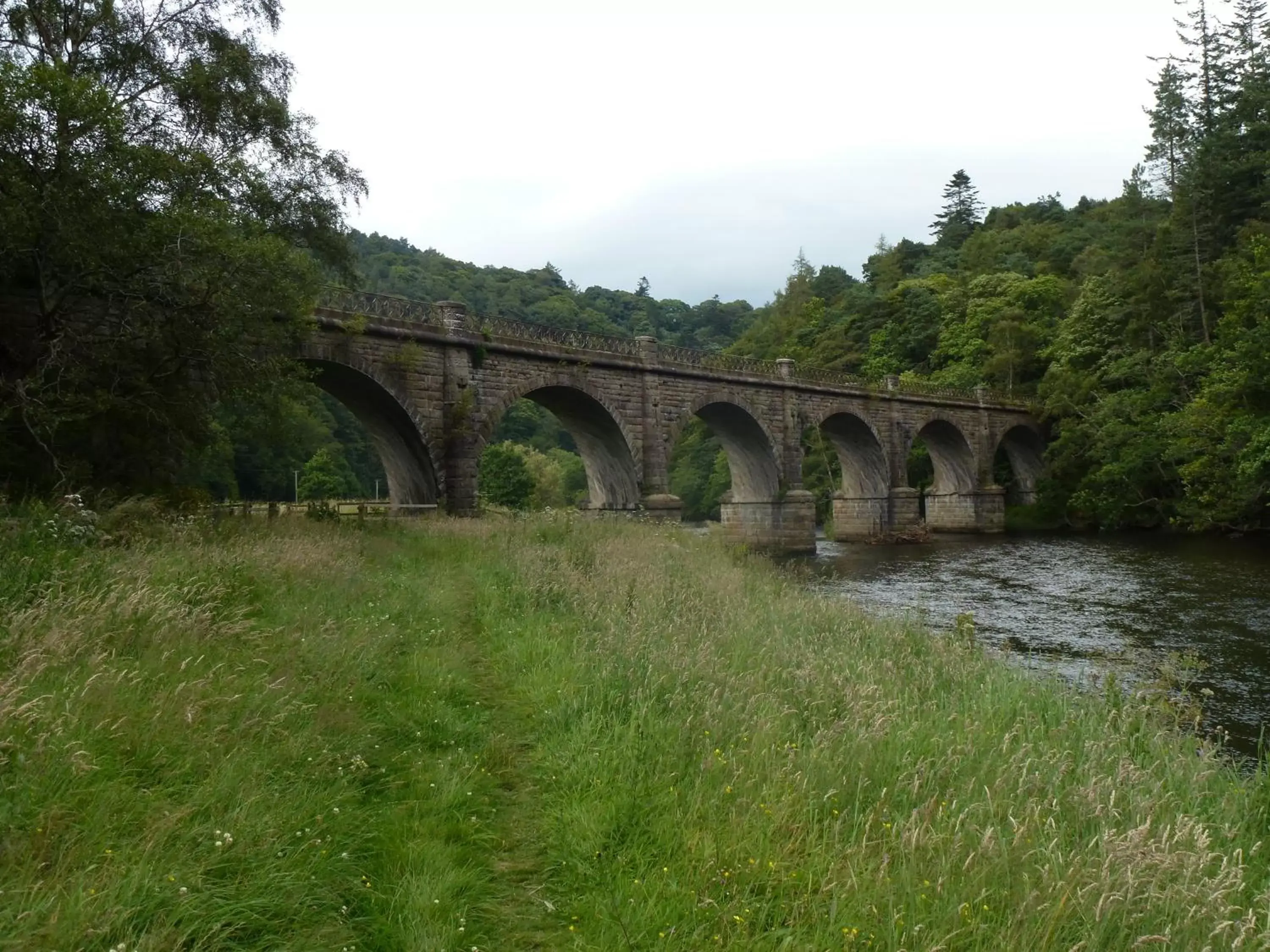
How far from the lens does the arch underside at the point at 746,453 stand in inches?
1371

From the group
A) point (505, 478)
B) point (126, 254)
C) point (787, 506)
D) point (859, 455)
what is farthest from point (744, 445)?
point (126, 254)

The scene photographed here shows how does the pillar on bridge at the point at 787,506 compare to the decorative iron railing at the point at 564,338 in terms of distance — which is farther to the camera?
the pillar on bridge at the point at 787,506

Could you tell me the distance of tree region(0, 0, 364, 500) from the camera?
31.0ft

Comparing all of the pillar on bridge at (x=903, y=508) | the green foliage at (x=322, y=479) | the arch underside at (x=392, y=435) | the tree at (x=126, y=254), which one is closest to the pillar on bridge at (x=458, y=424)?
the arch underside at (x=392, y=435)

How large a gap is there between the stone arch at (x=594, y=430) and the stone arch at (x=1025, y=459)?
35658mm

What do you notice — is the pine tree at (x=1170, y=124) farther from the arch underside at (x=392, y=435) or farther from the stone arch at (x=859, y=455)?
the arch underside at (x=392, y=435)

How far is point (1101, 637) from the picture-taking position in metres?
13.3

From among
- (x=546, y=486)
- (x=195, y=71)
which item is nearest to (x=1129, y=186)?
(x=546, y=486)

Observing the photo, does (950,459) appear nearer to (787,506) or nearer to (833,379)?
(833,379)

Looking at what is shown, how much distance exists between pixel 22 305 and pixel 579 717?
1275 cm

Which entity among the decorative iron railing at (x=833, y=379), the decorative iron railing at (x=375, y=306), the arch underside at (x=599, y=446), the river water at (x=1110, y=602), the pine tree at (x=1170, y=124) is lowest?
the river water at (x=1110, y=602)

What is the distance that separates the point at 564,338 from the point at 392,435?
7097 mm

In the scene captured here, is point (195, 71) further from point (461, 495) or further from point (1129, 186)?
point (1129, 186)

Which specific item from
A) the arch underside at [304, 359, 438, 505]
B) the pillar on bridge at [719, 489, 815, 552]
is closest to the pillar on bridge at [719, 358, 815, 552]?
the pillar on bridge at [719, 489, 815, 552]
